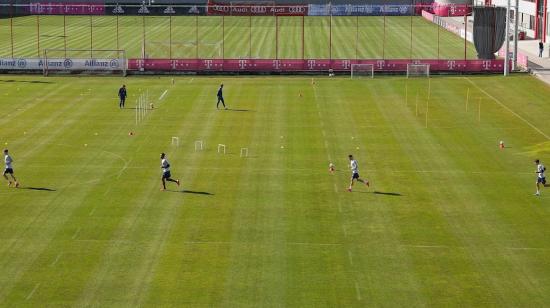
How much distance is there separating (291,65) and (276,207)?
48.2 m

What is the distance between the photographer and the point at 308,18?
14738cm

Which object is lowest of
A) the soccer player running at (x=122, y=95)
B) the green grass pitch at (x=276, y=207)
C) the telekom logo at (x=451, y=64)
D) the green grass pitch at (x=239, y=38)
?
the green grass pitch at (x=276, y=207)

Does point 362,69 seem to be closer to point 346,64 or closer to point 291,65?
point 346,64

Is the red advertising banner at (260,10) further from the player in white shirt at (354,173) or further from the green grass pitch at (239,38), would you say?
the player in white shirt at (354,173)

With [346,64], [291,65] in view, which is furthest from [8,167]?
[346,64]

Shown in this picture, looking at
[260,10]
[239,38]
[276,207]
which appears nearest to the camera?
[276,207]

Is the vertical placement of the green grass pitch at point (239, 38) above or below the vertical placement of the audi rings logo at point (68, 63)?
above

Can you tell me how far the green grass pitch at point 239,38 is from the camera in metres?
102

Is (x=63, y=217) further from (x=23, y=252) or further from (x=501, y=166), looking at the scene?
(x=501, y=166)

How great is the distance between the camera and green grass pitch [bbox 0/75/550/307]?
109 feet

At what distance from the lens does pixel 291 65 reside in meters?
89.9

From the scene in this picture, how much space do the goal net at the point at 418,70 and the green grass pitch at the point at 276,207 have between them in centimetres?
1600

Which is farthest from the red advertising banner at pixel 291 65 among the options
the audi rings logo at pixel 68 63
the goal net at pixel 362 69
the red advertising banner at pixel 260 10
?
the red advertising banner at pixel 260 10

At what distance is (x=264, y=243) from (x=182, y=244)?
2.92 metres
